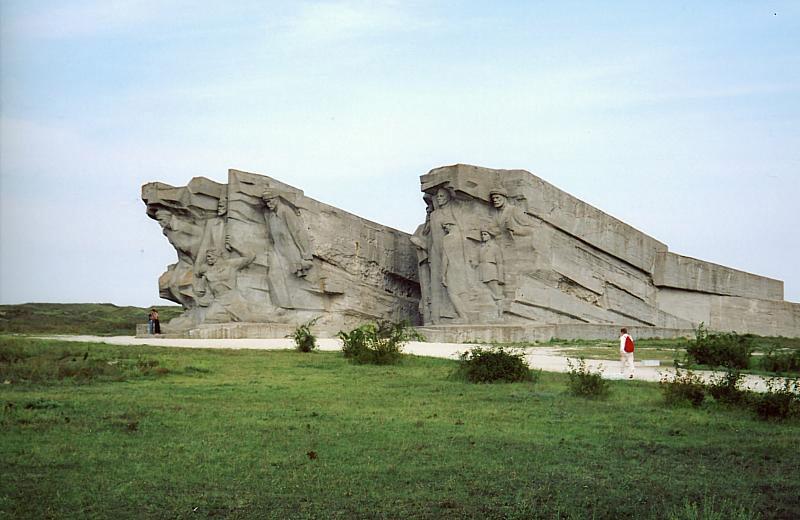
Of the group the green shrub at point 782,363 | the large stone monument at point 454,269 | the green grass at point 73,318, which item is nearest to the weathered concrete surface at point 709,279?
the large stone monument at point 454,269

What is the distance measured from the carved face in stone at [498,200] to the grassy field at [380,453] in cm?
1174

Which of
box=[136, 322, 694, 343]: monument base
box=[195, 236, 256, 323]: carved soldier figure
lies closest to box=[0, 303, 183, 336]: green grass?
box=[195, 236, 256, 323]: carved soldier figure

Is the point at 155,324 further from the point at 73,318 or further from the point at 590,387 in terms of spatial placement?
the point at 590,387

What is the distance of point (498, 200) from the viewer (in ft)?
72.4

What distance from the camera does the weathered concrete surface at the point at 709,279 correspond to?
24.8 m

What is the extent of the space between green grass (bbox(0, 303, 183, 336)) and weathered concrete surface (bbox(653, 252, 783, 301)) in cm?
1463

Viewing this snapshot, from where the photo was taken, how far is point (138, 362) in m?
12.9

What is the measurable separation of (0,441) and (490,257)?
1612 cm

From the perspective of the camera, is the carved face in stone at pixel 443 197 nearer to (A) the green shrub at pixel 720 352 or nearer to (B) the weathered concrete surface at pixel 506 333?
(B) the weathered concrete surface at pixel 506 333

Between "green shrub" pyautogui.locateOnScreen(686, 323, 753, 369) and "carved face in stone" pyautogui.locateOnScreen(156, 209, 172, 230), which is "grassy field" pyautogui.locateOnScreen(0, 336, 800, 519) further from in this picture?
"carved face in stone" pyautogui.locateOnScreen(156, 209, 172, 230)

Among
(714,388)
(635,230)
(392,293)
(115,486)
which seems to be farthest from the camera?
(392,293)

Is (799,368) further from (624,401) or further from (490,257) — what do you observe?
(490,257)

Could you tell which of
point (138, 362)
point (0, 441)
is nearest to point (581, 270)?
point (138, 362)

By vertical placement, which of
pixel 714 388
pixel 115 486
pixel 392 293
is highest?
pixel 392 293
